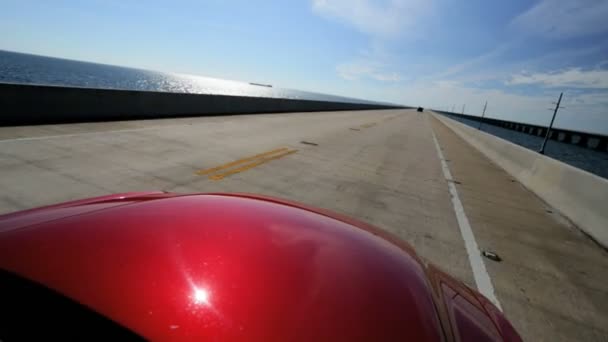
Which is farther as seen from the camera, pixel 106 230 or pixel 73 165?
pixel 73 165

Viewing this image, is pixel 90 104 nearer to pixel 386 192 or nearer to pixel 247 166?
pixel 247 166

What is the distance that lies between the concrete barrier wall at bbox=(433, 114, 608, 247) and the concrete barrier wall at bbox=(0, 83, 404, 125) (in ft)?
47.9

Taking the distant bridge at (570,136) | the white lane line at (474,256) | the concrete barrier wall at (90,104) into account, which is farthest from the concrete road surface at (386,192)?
the distant bridge at (570,136)

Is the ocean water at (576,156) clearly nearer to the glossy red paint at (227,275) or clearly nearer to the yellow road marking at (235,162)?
the yellow road marking at (235,162)

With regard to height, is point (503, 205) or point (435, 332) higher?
point (435, 332)

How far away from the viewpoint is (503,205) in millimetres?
7113

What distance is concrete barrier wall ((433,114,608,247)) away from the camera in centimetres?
555

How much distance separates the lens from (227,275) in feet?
4.06

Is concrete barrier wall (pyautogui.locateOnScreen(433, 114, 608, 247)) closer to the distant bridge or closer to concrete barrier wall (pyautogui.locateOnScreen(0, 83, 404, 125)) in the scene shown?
concrete barrier wall (pyautogui.locateOnScreen(0, 83, 404, 125))

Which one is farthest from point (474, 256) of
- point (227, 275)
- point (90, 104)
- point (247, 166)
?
point (90, 104)

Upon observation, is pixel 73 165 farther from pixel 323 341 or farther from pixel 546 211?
pixel 546 211

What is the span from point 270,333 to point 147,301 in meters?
0.45

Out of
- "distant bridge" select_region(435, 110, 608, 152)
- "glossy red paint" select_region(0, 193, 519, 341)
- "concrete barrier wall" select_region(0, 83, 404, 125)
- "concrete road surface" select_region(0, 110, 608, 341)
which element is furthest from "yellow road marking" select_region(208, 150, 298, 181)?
"distant bridge" select_region(435, 110, 608, 152)

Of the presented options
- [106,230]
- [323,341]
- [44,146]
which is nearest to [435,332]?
[323,341]
